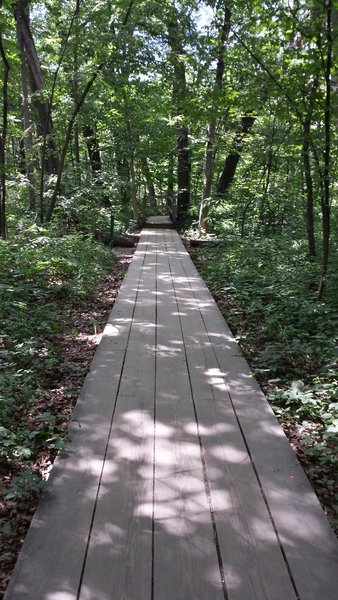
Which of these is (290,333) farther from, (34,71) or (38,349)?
(34,71)

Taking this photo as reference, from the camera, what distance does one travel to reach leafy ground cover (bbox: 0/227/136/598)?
215 cm

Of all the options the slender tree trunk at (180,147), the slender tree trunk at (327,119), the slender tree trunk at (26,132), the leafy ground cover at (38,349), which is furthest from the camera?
the slender tree trunk at (180,147)

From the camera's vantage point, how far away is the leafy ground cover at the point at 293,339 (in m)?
2.64

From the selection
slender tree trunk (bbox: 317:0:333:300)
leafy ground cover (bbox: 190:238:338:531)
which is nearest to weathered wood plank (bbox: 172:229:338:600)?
leafy ground cover (bbox: 190:238:338:531)

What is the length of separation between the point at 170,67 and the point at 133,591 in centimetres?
1181

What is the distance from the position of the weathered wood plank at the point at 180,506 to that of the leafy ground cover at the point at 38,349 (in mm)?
617

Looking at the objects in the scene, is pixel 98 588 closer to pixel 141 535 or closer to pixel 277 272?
pixel 141 535

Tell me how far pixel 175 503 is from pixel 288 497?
1.89ft

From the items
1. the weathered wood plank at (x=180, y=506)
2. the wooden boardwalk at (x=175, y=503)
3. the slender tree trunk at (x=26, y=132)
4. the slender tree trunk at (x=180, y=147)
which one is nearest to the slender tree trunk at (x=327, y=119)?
the wooden boardwalk at (x=175, y=503)

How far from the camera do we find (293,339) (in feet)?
13.8

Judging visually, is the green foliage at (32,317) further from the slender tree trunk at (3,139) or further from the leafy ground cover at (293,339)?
the leafy ground cover at (293,339)

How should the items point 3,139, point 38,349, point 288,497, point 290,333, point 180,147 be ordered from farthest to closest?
point 180,147 → point 3,139 → point 290,333 → point 38,349 → point 288,497

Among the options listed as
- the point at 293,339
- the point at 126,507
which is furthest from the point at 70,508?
the point at 293,339

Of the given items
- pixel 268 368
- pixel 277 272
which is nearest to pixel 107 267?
pixel 277 272
